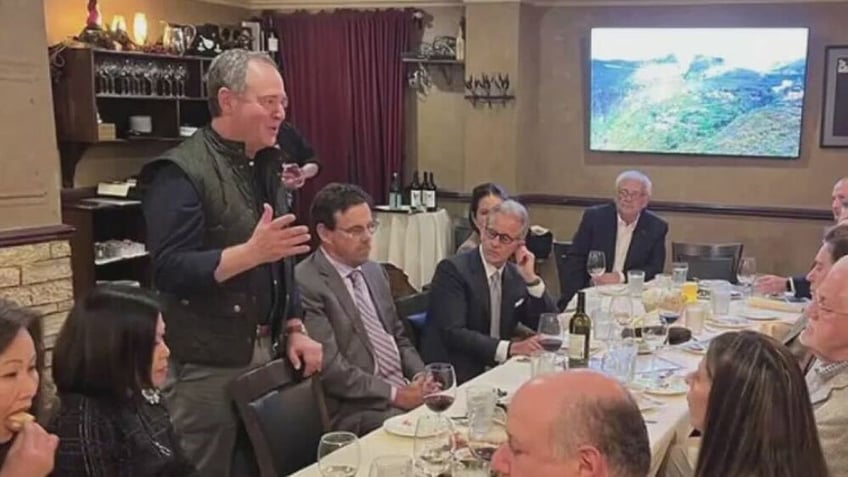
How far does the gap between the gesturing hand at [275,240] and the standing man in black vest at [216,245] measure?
104 mm

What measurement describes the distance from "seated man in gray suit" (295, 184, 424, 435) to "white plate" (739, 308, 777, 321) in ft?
5.23

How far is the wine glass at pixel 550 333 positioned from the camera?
304 centimetres

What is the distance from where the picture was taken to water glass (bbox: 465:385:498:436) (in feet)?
7.06

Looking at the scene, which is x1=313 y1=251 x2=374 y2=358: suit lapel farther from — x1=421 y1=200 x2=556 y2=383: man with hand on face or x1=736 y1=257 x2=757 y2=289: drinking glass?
x1=736 y1=257 x2=757 y2=289: drinking glass

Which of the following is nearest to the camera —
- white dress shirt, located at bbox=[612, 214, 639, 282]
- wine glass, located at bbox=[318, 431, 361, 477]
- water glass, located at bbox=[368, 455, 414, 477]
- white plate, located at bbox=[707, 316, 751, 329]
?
water glass, located at bbox=[368, 455, 414, 477]

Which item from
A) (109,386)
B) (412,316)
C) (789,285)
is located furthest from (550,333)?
(789,285)

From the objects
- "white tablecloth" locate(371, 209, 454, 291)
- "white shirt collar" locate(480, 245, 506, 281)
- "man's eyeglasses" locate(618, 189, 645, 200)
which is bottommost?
"white tablecloth" locate(371, 209, 454, 291)

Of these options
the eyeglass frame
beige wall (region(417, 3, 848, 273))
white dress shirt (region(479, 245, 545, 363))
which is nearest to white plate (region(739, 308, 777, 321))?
white dress shirt (region(479, 245, 545, 363))

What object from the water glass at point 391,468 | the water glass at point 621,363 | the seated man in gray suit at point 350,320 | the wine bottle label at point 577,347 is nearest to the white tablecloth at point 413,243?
the seated man in gray suit at point 350,320

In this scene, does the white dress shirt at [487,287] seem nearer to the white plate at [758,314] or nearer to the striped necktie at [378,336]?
the striped necktie at [378,336]

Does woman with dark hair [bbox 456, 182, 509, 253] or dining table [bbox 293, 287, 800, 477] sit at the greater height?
woman with dark hair [bbox 456, 182, 509, 253]

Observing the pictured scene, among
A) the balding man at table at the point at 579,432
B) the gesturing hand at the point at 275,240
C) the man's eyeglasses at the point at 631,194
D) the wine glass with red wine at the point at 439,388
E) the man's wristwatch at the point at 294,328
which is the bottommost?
the wine glass with red wine at the point at 439,388

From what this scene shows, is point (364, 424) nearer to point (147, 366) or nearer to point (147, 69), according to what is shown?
point (147, 366)

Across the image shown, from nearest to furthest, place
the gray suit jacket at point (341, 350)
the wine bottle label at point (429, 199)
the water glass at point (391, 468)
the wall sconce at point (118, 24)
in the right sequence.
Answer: the water glass at point (391, 468)
the gray suit jacket at point (341, 350)
the wall sconce at point (118, 24)
the wine bottle label at point (429, 199)
